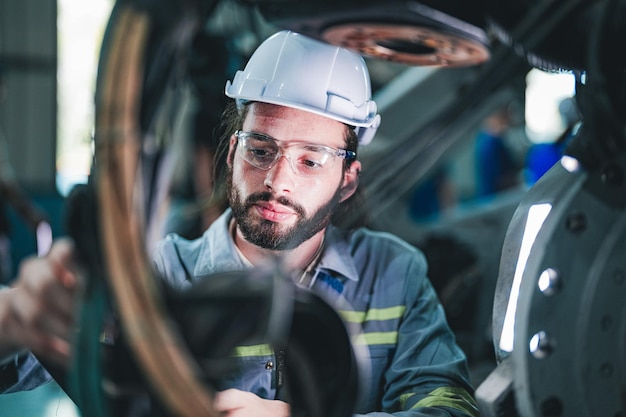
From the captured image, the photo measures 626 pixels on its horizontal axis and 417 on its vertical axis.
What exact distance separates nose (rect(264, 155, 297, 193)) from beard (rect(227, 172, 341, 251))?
2 centimetres

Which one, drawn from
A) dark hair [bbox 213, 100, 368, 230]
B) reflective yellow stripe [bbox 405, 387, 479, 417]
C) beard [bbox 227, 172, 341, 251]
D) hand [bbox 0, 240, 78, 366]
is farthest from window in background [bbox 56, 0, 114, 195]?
hand [bbox 0, 240, 78, 366]

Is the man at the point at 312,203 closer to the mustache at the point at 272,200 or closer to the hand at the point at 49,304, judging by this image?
the mustache at the point at 272,200

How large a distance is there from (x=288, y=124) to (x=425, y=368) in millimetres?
516

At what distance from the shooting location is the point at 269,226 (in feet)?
4.39

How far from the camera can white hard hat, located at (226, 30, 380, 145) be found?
4.36 ft

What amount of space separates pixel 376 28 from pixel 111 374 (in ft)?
1.65

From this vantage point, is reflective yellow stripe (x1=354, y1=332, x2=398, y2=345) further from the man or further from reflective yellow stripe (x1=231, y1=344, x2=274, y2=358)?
reflective yellow stripe (x1=231, y1=344, x2=274, y2=358)

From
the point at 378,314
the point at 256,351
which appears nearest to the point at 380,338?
the point at 378,314

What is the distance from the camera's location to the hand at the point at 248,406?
91cm

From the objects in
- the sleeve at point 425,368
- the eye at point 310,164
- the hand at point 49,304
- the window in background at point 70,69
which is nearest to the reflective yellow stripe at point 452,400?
the sleeve at point 425,368

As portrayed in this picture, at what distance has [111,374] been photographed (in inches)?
28.0

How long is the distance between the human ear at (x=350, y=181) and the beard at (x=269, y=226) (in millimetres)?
101

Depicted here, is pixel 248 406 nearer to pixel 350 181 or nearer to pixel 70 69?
pixel 350 181

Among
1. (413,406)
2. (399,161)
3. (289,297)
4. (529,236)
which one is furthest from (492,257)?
(289,297)
